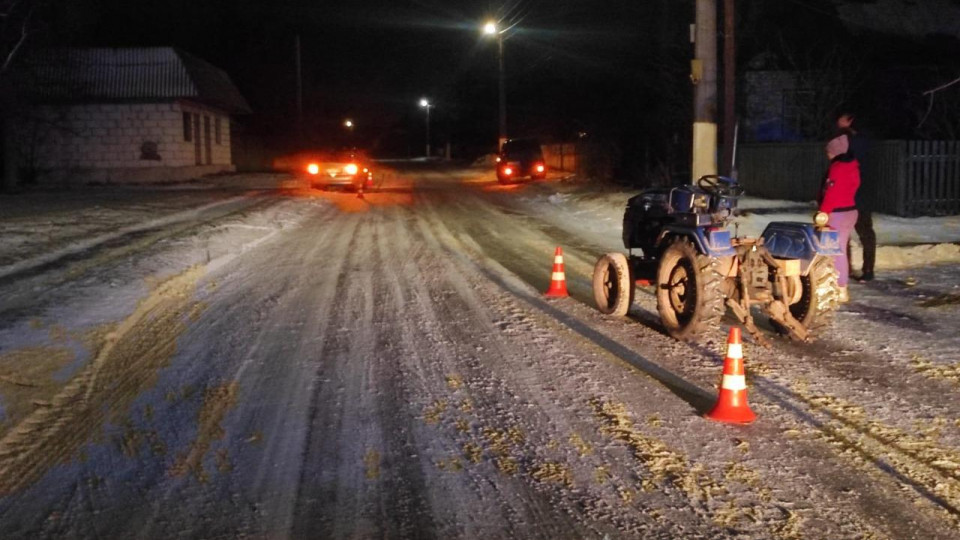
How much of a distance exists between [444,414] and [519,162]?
30.1m

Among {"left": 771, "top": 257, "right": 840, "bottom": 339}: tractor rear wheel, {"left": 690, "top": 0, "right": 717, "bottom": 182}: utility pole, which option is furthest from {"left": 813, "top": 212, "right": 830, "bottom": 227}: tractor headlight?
{"left": 690, "top": 0, "right": 717, "bottom": 182}: utility pole

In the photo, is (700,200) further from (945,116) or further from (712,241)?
(945,116)

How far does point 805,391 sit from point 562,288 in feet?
14.4

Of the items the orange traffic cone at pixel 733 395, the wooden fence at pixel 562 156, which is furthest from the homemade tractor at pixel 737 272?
the wooden fence at pixel 562 156

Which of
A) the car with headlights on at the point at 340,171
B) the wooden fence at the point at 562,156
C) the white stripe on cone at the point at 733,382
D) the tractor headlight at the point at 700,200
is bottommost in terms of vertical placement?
the white stripe on cone at the point at 733,382

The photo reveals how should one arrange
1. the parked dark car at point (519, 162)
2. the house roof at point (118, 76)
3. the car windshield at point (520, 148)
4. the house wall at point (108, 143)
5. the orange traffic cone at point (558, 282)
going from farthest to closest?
the house wall at point (108, 143) < the car windshield at point (520, 148) < the parked dark car at point (519, 162) < the house roof at point (118, 76) < the orange traffic cone at point (558, 282)

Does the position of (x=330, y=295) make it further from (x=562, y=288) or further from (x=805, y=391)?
(x=805, y=391)

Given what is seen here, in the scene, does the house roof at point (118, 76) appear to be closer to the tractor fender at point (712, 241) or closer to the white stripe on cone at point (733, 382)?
the tractor fender at point (712, 241)

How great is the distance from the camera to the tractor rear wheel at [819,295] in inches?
335

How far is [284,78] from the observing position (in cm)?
6228

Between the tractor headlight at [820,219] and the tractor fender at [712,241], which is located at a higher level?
the tractor headlight at [820,219]

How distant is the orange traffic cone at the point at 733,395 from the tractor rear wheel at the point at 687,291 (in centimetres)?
202

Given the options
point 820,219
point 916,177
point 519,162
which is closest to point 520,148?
point 519,162

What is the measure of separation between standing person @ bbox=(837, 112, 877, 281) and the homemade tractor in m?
1.82
